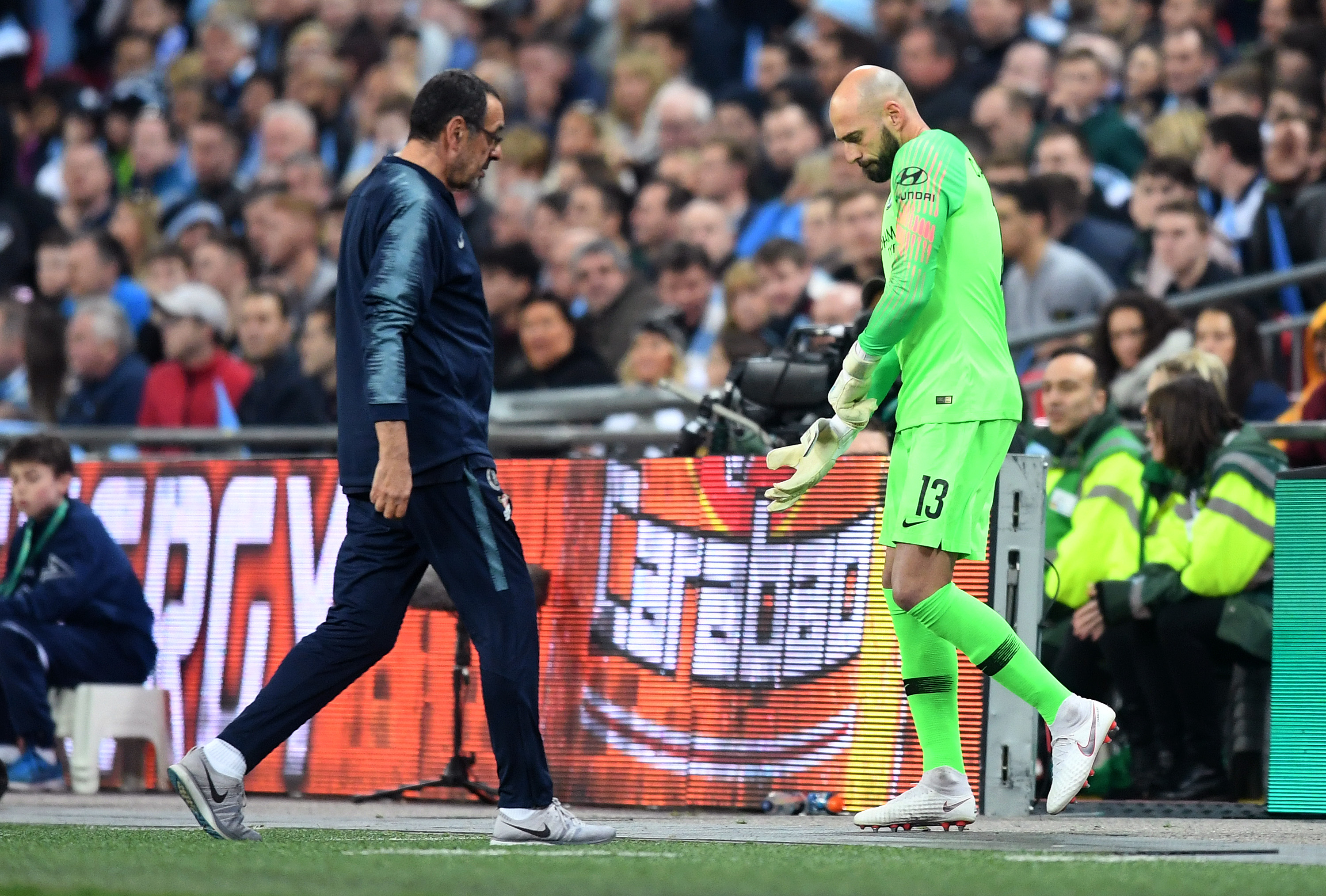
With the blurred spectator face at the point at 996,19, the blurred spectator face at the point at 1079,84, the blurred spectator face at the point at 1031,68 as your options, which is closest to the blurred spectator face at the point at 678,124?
the blurred spectator face at the point at 996,19

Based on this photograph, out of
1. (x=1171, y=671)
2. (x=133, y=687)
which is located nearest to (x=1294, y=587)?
(x=1171, y=671)

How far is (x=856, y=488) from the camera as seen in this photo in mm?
8398

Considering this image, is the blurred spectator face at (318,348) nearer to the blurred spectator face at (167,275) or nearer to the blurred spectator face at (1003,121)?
the blurred spectator face at (167,275)

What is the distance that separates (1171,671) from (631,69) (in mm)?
9028

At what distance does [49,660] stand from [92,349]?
4.01 metres

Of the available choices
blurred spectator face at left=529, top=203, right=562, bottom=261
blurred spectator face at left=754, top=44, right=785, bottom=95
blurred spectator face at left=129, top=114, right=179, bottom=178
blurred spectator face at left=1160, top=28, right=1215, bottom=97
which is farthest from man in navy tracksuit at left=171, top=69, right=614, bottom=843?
blurred spectator face at left=129, top=114, right=179, bottom=178

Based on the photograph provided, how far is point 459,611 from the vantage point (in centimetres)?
666

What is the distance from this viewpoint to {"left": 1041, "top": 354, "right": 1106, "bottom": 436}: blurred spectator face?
9359mm

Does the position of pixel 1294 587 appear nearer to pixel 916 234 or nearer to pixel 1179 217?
pixel 916 234

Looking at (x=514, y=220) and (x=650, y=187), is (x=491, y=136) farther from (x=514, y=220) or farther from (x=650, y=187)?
(x=514, y=220)

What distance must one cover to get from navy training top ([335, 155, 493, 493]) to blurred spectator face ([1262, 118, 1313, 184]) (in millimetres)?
6326

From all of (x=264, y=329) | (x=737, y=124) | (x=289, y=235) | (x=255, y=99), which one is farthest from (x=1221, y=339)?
(x=255, y=99)

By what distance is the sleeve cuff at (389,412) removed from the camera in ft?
21.4

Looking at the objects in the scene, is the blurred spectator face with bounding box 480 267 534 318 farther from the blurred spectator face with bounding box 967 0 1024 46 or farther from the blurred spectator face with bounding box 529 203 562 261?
the blurred spectator face with bounding box 967 0 1024 46
